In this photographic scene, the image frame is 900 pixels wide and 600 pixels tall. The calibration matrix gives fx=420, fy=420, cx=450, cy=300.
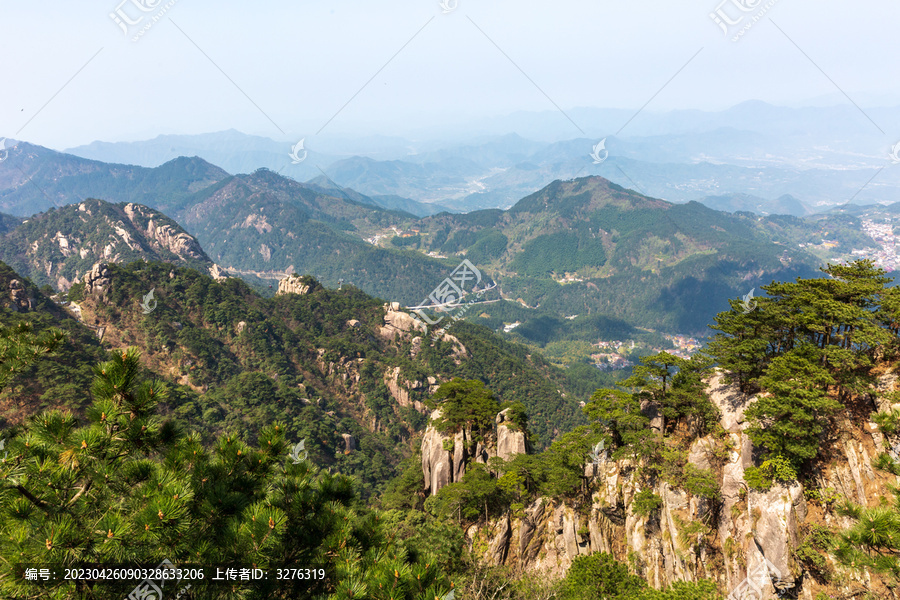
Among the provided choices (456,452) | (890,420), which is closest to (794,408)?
(890,420)

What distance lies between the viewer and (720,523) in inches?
773

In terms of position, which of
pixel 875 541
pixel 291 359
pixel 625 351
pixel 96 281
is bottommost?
pixel 875 541

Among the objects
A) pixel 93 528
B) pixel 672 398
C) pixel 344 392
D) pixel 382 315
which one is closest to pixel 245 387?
pixel 344 392

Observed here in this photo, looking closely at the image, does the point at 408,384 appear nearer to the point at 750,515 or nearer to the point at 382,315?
the point at 382,315

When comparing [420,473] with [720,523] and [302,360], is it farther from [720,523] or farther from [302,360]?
[302,360]

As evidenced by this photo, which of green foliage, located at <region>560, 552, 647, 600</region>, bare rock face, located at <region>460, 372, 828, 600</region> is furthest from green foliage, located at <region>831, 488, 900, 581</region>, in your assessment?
green foliage, located at <region>560, 552, 647, 600</region>

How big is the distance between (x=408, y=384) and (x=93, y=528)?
72.9 m

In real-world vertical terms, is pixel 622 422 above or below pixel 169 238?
below

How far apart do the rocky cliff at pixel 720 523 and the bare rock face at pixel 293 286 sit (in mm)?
85954

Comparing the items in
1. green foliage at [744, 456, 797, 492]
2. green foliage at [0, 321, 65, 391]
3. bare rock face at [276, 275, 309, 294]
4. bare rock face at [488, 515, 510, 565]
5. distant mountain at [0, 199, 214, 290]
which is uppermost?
distant mountain at [0, 199, 214, 290]

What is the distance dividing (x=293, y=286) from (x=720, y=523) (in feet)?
330

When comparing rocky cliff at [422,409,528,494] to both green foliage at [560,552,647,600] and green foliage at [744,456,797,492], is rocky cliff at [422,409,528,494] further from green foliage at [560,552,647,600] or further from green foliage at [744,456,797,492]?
green foliage at [744,456,797,492]

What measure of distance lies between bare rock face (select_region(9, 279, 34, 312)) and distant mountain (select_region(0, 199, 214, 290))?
7017 centimetres

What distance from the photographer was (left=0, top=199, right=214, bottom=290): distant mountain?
129 meters
